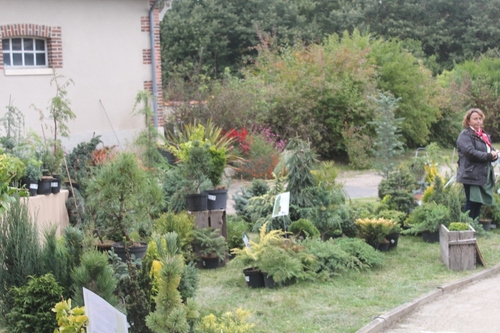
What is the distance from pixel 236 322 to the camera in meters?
5.16

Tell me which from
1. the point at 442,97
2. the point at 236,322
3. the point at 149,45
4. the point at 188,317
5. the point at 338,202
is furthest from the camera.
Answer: the point at 442,97

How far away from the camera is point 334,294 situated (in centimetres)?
755

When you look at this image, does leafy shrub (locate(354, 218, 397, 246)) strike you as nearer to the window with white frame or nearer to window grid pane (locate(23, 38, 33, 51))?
the window with white frame

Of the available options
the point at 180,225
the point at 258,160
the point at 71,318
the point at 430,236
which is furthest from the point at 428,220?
the point at 258,160

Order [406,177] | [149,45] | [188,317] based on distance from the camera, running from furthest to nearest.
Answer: [149,45]
[406,177]
[188,317]

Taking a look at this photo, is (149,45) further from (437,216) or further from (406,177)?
(437,216)

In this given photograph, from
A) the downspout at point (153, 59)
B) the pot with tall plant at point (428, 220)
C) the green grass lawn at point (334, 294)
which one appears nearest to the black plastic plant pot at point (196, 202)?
the green grass lawn at point (334, 294)

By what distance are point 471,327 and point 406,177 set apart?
16.7 ft

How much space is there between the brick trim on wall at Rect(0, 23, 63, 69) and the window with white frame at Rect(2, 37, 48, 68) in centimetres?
16

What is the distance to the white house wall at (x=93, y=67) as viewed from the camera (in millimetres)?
15422

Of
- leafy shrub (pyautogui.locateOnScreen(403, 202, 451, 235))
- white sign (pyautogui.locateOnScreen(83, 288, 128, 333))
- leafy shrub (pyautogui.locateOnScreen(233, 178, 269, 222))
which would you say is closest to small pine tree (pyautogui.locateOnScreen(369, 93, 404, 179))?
leafy shrub (pyautogui.locateOnScreen(403, 202, 451, 235))

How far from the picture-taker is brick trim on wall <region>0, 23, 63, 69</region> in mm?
15163

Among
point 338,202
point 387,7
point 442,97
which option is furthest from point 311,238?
point 387,7

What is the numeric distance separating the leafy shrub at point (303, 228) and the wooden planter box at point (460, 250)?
1584 millimetres
